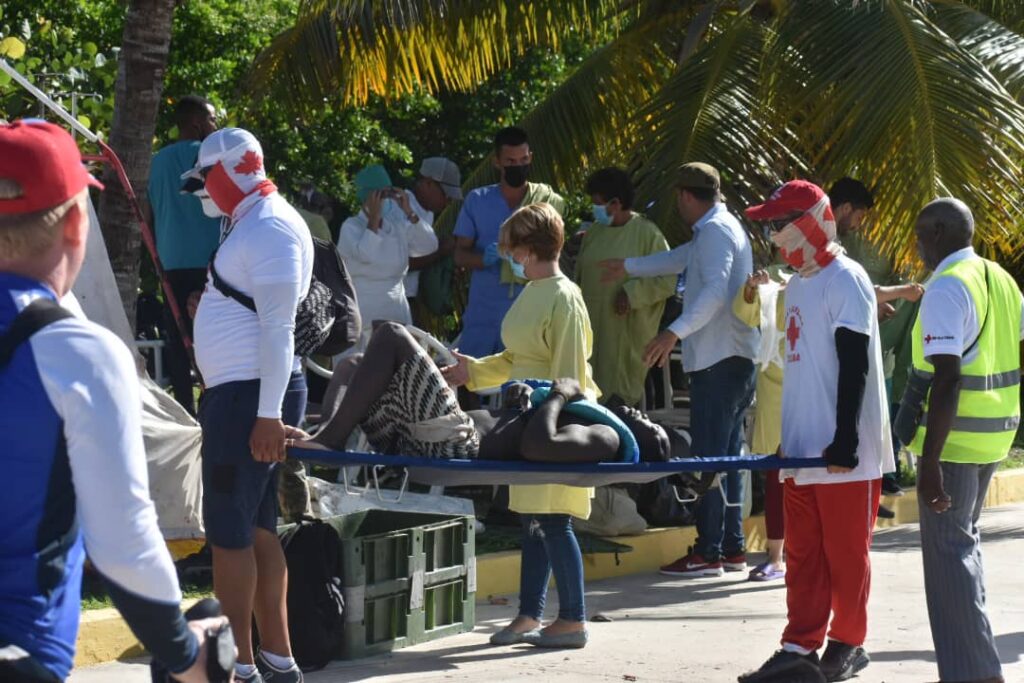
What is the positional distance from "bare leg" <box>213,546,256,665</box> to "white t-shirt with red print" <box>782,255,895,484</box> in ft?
6.63

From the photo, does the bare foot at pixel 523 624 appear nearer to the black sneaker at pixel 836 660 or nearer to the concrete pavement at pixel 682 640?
the concrete pavement at pixel 682 640

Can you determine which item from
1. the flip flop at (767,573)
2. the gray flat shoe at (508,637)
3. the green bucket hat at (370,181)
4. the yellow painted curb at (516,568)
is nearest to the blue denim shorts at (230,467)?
the yellow painted curb at (516,568)

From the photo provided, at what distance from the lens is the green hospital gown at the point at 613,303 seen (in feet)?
31.0

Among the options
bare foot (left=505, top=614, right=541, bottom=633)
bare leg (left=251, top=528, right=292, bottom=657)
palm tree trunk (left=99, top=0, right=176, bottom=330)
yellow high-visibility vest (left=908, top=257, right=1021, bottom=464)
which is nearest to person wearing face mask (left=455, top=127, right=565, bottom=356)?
palm tree trunk (left=99, top=0, right=176, bottom=330)

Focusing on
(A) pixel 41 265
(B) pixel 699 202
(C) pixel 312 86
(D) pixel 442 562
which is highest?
(C) pixel 312 86

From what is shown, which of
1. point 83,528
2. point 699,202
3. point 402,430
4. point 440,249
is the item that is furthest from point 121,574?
point 440,249

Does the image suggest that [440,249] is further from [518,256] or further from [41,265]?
[41,265]

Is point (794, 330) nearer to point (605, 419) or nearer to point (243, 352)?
point (605, 419)

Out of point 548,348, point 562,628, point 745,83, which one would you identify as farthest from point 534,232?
point 745,83

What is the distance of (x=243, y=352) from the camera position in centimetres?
564

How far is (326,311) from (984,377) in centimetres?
240

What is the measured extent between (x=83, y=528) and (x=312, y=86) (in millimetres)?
8970

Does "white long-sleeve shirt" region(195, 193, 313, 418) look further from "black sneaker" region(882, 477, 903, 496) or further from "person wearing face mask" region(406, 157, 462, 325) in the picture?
"black sneaker" region(882, 477, 903, 496)

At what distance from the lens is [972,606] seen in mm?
6125
